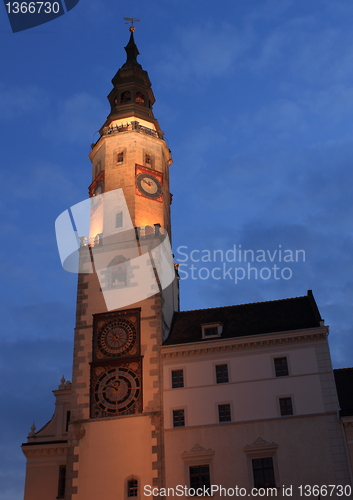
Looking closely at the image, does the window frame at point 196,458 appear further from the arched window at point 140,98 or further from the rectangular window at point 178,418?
the arched window at point 140,98

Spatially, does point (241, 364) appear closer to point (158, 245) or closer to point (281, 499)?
point (281, 499)

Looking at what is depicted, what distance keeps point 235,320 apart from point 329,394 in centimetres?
1008

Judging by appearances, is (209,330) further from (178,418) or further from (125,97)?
(125,97)

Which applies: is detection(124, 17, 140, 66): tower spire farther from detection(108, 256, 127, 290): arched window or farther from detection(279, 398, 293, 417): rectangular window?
detection(279, 398, 293, 417): rectangular window

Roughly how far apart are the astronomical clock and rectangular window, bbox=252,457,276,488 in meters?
9.47


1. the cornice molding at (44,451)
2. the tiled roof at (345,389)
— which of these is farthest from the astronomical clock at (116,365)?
the tiled roof at (345,389)

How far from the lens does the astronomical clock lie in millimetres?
43594

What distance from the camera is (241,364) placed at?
4309 cm

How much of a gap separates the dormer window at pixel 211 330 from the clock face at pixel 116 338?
5627 mm

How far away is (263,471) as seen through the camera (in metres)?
39.4

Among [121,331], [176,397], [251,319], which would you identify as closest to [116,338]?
[121,331]

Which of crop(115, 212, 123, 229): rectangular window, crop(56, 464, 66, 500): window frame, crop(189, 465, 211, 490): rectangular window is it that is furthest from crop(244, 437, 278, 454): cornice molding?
crop(115, 212, 123, 229): rectangular window

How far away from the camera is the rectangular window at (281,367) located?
42219mm

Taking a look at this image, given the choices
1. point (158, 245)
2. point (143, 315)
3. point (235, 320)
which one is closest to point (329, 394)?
point (235, 320)
